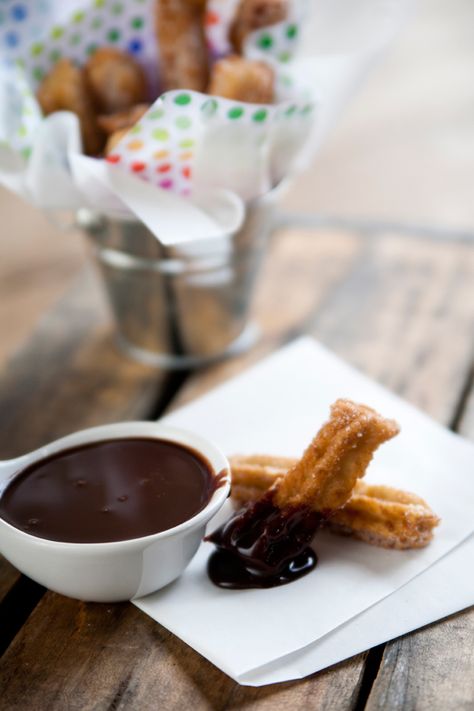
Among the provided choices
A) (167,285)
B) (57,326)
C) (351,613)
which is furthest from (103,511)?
(57,326)

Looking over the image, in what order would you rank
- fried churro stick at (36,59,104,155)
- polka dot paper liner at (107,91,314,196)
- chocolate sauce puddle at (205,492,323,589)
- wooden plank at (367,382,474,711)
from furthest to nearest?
fried churro stick at (36,59,104,155), polka dot paper liner at (107,91,314,196), chocolate sauce puddle at (205,492,323,589), wooden plank at (367,382,474,711)

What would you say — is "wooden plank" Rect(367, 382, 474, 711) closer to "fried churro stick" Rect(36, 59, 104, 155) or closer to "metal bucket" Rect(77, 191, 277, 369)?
"metal bucket" Rect(77, 191, 277, 369)

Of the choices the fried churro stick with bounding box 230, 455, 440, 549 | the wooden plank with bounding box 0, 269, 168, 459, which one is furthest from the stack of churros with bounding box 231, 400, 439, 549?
the wooden plank with bounding box 0, 269, 168, 459

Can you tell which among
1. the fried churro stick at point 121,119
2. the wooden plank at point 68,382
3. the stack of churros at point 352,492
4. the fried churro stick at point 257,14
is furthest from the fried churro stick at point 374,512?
the fried churro stick at point 257,14

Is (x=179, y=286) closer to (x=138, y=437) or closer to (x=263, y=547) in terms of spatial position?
(x=138, y=437)

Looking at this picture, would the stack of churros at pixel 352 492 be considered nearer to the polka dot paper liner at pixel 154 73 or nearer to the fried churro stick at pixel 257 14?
the polka dot paper liner at pixel 154 73

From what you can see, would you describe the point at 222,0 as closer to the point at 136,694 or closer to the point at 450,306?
the point at 450,306
